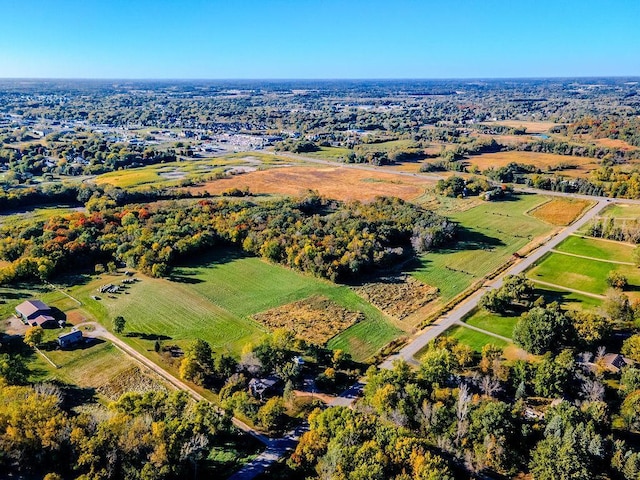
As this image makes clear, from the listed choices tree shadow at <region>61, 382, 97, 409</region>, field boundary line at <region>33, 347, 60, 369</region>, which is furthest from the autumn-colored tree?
tree shadow at <region>61, 382, 97, 409</region>

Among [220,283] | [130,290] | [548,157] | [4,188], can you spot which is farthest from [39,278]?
[548,157]

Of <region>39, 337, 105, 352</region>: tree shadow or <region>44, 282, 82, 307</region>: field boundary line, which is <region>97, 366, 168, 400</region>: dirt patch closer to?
<region>39, 337, 105, 352</region>: tree shadow

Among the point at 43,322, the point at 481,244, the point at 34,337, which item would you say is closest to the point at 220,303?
the point at 43,322

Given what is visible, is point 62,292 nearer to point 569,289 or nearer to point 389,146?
point 569,289

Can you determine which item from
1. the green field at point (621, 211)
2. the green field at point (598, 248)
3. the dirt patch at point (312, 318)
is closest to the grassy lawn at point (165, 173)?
the dirt patch at point (312, 318)

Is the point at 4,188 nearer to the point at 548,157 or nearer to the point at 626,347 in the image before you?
the point at 626,347

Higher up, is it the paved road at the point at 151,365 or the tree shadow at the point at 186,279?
the tree shadow at the point at 186,279

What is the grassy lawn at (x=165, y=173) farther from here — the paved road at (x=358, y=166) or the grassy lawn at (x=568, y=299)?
the grassy lawn at (x=568, y=299)
